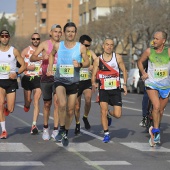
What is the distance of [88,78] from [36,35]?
1.42 m

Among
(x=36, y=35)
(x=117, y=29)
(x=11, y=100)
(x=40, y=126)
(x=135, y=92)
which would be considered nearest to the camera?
(x=11, y=100)

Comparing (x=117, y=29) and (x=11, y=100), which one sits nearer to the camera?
(x=11, y=100)

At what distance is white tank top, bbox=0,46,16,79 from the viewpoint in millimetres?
14383

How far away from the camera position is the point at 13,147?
508 inches

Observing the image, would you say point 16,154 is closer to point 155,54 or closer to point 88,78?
point 155,54

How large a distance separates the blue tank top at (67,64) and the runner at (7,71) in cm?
143

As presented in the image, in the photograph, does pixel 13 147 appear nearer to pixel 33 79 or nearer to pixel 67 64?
pixel 67 64

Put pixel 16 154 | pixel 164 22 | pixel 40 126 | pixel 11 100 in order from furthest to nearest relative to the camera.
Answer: pixel 164 22 < pixel 40 126 < pixel 11 100 < pixel 16 154

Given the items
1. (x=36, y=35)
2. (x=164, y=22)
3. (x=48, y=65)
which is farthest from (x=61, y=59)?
(x=164, y=22)

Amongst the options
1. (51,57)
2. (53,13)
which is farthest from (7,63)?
(53,13)

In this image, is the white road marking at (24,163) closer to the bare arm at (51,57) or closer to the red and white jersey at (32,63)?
the bare arm at (51,57)

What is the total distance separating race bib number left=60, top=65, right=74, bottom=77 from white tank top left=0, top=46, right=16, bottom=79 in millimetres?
1594

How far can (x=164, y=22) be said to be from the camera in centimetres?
5438

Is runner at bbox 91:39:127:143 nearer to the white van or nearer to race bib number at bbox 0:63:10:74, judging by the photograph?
race bib number at bbox 0:63:10:74
